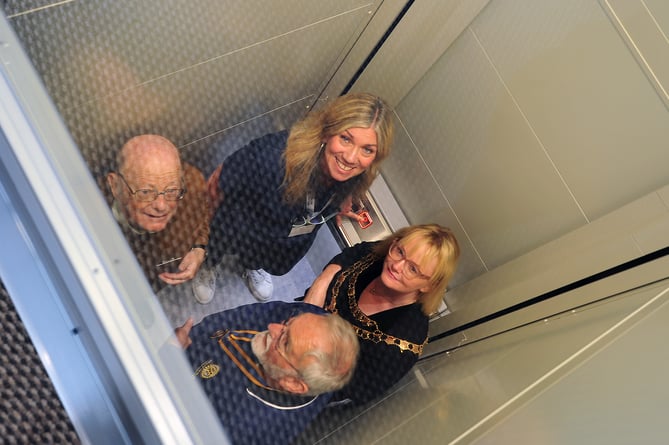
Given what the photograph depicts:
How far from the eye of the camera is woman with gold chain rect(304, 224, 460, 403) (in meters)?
1.12

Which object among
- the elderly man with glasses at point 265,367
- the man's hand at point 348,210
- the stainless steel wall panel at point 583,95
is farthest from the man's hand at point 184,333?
the stainless steel wall panel at point 583,95

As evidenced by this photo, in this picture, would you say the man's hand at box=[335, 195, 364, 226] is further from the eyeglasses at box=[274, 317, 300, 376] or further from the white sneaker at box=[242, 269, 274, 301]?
the eyeglasses at box=[274, 317, 300, 376]

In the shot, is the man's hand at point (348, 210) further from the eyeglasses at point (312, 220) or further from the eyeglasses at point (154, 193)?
the eyeglasses at point (154, 193)

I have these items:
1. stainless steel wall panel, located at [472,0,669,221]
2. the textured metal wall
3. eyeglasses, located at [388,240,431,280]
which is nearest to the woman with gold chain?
eyeglasses, located at [388,240,431,280]

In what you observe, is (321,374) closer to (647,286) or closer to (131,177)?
(131,177)

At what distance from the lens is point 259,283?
0.91 metres

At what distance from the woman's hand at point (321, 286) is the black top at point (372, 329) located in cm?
1

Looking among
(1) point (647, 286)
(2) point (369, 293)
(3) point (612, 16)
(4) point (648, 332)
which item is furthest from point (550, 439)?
(3) point (612, 16)

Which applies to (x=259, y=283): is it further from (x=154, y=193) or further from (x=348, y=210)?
(x=348, y=210)

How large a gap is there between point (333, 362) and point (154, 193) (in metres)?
0.36

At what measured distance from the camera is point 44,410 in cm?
73

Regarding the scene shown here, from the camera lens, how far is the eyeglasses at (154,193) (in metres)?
0.76

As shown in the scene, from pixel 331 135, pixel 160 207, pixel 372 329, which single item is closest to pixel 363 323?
pixel 372 329

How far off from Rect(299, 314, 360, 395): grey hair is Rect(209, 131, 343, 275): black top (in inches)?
5.7
